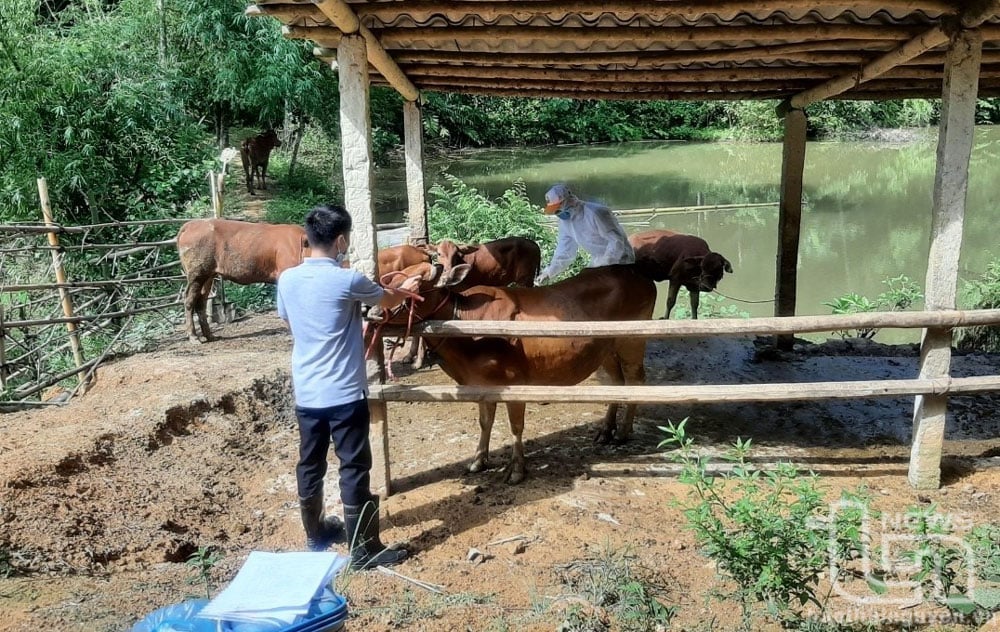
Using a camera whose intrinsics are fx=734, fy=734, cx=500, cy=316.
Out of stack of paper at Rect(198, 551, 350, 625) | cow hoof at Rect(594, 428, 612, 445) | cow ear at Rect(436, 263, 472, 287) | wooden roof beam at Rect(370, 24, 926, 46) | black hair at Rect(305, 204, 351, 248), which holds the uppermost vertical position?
wooden roof beam at Rect(370, 24, 926, 46)

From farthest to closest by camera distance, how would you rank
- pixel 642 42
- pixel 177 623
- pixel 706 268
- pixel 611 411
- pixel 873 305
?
pixel 873 305 → pixel 706 268 → pixel 611 411 → pixel 642 42 → pixel 177 623

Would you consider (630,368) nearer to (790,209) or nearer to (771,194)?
(790,209)

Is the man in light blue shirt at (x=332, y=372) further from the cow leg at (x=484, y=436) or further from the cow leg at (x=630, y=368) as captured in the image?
the cow leg at (x=630, y=368)

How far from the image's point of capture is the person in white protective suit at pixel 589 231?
18.7 feet

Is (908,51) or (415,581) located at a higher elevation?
(908,51)

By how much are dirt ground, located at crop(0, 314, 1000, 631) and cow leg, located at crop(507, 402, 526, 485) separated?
88mm

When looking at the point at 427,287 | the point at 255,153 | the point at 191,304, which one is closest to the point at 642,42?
the point at 427,287

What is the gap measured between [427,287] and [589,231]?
69.0 inches

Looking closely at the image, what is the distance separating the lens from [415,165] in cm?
688

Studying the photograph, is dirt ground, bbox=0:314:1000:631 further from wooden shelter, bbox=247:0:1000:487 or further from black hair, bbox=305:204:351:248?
black hair, bbox=305:204:351:248

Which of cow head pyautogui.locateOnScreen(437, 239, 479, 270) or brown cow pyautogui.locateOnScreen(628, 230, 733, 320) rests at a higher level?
cow head pyautogui.locateOnScreen(437, 239, 479, 270)

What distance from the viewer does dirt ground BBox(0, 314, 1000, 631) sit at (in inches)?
133

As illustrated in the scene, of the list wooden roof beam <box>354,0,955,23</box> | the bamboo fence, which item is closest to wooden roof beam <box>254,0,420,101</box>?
wooden roof beam <box>354,0,955,23</box>

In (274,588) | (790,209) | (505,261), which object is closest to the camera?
(274,588)
